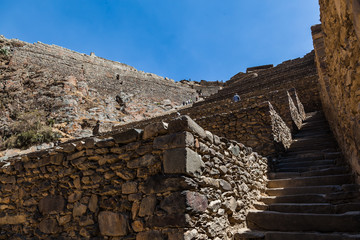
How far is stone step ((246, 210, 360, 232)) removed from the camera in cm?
321

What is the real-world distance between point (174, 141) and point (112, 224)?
133 centimetres

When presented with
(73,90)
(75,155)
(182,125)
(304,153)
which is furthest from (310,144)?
(73,90)

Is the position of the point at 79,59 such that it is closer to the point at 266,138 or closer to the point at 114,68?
the point at 114,68

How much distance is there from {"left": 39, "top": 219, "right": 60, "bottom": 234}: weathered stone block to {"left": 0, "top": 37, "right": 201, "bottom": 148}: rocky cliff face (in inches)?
467

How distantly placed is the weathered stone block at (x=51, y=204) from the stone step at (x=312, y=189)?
3.87 meters

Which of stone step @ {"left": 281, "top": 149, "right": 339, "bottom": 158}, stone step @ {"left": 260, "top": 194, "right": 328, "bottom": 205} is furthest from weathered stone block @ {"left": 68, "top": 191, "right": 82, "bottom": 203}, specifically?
stone step @ {"left": 281, "top": 149, "right": 339, "bottom": 158}

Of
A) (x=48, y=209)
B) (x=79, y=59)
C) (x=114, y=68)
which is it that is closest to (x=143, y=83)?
(x=114, y=68)

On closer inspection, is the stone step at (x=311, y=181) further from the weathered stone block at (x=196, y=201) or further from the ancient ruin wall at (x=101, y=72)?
the ancient ruin wall at (x=101, y=72)

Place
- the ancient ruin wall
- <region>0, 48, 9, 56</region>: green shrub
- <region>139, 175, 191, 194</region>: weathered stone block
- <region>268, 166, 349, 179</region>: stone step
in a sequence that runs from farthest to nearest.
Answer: the ancient ruin wall
<region>0, 48, 9, 56</region>: green shrub
<region>268, 166, 349, 179</region>: stone step
<region>139, 175, 191, 194</region>: weathered stone block

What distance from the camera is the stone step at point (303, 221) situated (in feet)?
10.5

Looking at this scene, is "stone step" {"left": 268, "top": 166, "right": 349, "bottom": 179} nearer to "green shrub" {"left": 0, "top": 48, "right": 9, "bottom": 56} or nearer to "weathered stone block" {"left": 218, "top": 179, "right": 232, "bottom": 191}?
→ "weathered stone block" {"left": 218, "top": 179, "right": 232, "bottom": 191}

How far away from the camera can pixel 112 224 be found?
2.93 metres

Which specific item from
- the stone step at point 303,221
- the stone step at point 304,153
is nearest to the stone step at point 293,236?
the stone step at point 303,221

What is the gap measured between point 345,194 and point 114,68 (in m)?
27.5
